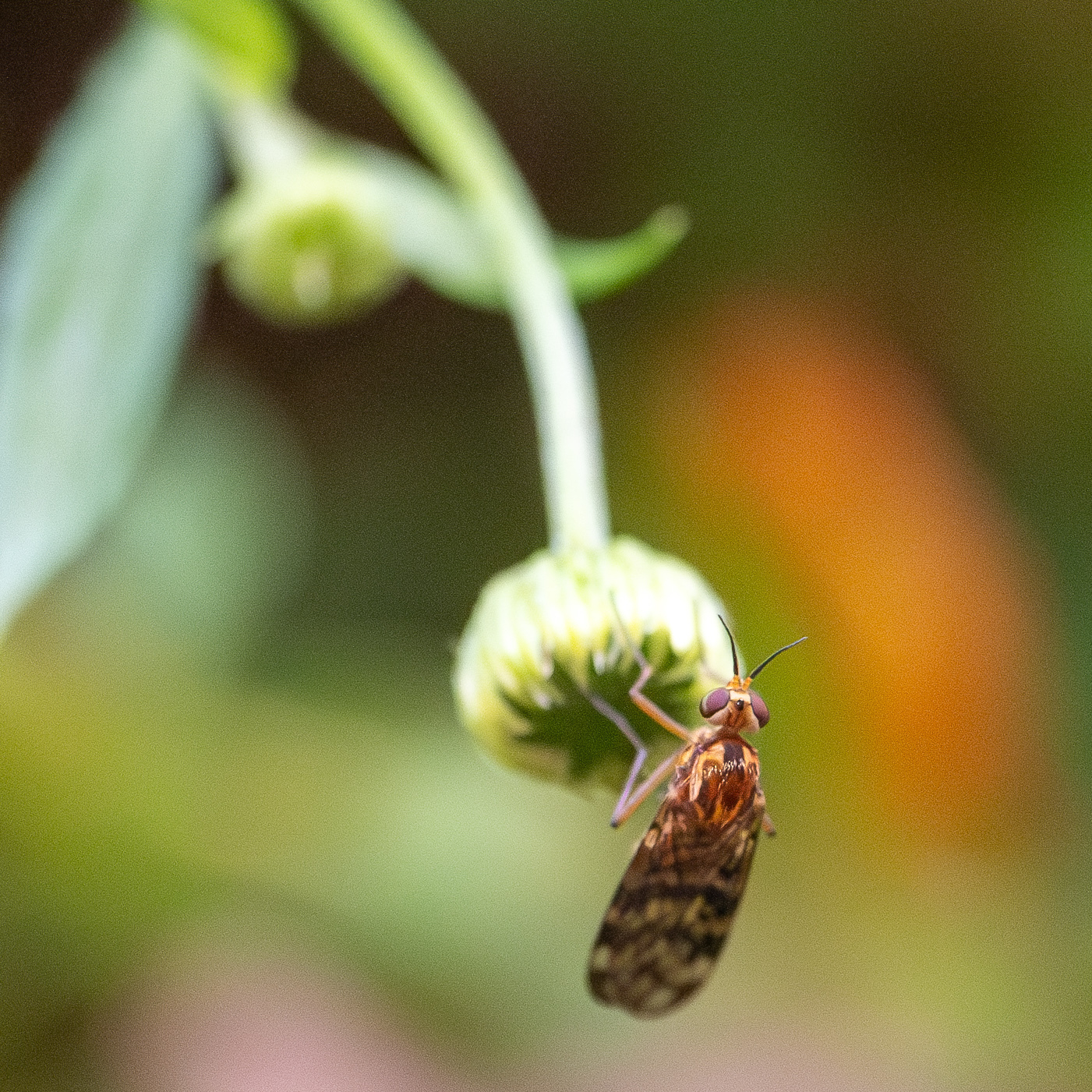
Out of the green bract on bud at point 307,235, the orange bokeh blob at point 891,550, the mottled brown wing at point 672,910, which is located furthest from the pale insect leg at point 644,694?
the orange bokeh blob at point 891,550

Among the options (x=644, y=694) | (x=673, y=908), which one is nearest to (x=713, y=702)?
(x=644, y=694)

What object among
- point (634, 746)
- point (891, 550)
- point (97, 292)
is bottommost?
point (634, 746)

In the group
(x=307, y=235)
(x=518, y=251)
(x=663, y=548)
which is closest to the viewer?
(x=518, y=251)

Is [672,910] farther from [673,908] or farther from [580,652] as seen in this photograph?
[580,652]

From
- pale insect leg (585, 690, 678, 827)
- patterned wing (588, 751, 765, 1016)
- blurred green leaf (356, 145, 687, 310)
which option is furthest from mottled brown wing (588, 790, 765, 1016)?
blurred green leaf (356, 145, 687, 310)

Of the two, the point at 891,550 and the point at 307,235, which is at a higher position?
the point at 891,550

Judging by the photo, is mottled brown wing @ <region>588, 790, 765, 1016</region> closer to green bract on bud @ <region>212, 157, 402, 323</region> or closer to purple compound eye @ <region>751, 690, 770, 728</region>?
purple compound eye @ <region>751, 690, 770, 728</region>
